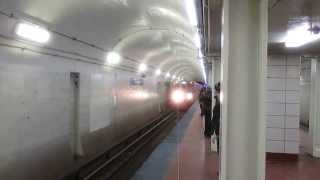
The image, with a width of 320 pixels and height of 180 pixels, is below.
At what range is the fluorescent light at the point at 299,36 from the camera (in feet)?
19.2

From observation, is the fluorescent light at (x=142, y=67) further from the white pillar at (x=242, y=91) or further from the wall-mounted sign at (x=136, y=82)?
the white pillar at (x=242, y=91)

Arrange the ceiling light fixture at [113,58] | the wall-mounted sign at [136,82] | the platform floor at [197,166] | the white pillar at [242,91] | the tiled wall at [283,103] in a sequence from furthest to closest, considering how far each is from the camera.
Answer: the wall-mounted sign at [136,82] → the ceiling light fixture at [113,58] → the tiled wall at [283,103] → the platform floor at [197,166] → the white pillar at [242,91]

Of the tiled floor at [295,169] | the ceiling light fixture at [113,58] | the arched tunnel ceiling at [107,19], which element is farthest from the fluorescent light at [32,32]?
the tiled floor at [295,169]

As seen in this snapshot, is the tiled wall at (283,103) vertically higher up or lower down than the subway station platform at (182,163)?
higher up

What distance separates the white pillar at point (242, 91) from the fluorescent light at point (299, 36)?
2416 mm

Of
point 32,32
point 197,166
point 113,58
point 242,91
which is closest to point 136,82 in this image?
point 113,58

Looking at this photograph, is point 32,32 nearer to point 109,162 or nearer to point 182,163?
point 182,163

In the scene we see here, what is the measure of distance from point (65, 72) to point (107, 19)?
1.65m

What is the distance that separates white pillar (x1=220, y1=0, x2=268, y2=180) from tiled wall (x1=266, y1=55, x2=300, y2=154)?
658 centimetres

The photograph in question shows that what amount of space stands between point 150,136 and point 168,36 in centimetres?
631

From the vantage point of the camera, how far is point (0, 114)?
17.7 feet

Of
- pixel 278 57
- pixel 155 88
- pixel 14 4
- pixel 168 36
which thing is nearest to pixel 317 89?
pixel 278 57

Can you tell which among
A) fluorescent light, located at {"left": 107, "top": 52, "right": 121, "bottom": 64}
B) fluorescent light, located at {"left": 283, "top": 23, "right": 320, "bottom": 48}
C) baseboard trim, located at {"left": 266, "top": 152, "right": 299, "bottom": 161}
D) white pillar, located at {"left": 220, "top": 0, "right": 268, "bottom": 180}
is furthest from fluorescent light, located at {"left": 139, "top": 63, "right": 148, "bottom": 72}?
white pillar, located at {"left": 220, "top": 0, "right": 268, "bottom": 180}

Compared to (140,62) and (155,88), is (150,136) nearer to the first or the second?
(140,62)
